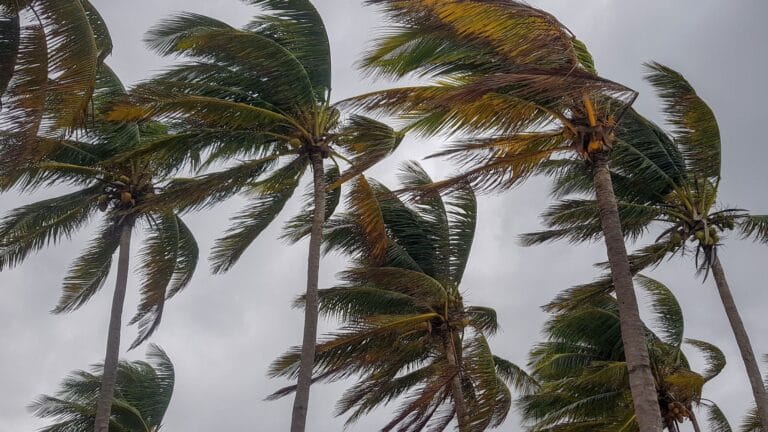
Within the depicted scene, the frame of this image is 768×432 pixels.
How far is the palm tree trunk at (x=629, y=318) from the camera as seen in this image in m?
10.3

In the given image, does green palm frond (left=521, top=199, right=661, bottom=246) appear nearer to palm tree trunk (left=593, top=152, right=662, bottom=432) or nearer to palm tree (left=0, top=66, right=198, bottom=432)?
palm tree trunk (left=593, top=152, right=662, bottom=432)

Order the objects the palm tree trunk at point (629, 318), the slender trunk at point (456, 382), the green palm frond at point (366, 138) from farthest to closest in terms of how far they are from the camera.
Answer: the slender trunk at point (456, 382) < the green palm frond at point (366, 138) < the palm tree trunk at point (629, 318)

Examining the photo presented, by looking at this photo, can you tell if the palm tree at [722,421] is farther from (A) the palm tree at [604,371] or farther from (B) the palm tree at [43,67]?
(B) the palm tree at [43,67]

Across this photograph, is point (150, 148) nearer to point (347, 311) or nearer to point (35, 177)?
point (35, 177)

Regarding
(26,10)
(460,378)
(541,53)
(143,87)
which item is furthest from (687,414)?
(26,10)

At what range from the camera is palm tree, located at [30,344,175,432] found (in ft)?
67.6

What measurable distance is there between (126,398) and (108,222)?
6.41m

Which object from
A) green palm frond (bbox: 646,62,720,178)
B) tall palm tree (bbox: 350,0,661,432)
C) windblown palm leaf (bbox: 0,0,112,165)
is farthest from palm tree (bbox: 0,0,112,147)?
green palm frond (bbox: 646,62,720,178)

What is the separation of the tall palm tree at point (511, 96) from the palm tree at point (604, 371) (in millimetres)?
7559

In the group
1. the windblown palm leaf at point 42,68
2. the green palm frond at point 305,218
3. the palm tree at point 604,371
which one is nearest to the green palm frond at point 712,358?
the palm tree at point 604,371

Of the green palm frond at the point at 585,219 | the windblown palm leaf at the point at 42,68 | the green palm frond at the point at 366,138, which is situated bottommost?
the windblown palm leaf at the point at 42,68

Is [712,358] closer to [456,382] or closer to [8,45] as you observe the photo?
[456,382]

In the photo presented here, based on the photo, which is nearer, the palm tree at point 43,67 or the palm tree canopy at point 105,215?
the palm tree at point 43,67

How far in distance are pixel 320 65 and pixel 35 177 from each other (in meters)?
6.02
